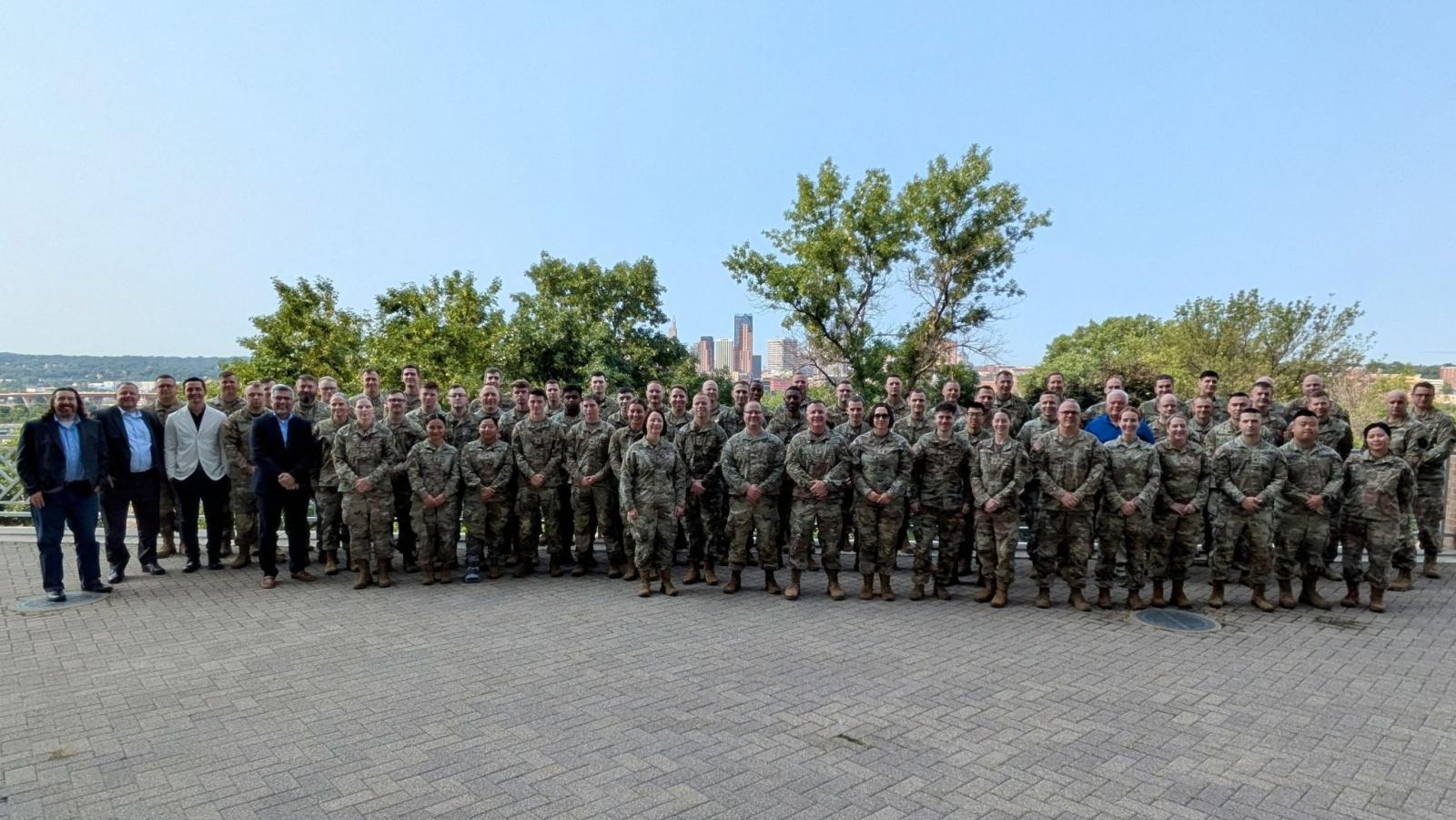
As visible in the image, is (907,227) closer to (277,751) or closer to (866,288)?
(866,288)

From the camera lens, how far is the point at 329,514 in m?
8.37

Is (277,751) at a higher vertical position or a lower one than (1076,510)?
lower

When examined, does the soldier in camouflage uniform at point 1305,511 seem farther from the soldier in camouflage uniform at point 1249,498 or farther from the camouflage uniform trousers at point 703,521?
the camouflage uniform trousers at point 703,521

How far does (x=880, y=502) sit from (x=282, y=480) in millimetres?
5932

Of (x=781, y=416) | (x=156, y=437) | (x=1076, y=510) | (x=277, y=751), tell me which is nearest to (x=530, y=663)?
(x=277, y=751)

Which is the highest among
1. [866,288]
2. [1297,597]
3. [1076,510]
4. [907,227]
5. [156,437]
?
[907,227]

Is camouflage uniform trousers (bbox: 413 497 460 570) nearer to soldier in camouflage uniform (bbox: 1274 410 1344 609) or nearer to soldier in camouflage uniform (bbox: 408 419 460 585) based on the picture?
soldier in camouflage uniform (bbox: 408 419 460 585)

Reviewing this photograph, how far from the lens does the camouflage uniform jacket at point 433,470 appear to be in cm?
774

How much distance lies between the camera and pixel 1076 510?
6.87 m

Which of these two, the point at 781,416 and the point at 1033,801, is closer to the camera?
the point at 1033,801

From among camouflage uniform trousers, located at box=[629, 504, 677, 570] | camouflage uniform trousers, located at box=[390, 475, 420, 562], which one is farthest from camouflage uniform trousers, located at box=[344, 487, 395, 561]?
camouflage uniform trousers, located at box=[629, 504, 677, 570]

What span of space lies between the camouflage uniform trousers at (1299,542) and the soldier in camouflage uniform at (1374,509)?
0.28 m

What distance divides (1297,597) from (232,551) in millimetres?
11592

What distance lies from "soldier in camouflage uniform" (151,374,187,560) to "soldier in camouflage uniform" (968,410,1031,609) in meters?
8.64
